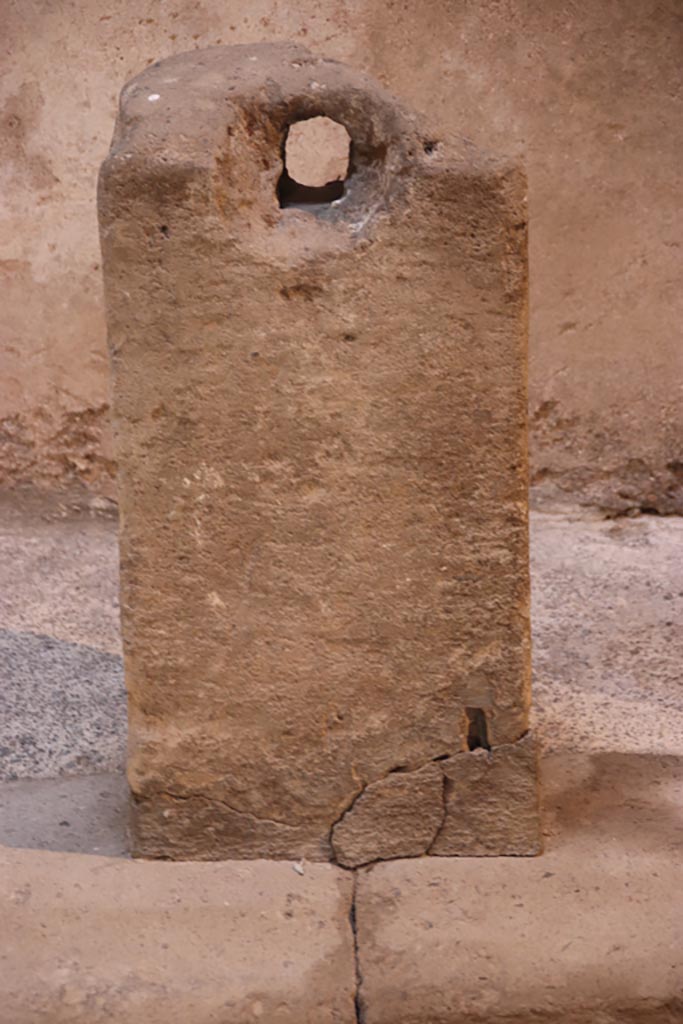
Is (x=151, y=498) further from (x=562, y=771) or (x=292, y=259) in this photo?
(x=562, y=771)

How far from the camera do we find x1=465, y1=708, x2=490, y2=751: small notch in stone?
2.37 m

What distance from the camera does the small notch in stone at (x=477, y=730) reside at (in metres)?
2.37

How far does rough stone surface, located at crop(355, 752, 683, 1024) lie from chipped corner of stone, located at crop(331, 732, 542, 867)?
0.03 m

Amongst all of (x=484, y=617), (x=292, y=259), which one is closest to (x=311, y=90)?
(x=292, y=259)

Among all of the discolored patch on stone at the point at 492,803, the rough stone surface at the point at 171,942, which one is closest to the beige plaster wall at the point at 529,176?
the discolored patch on stone at the point at 492,803

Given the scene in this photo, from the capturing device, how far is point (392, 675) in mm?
2332

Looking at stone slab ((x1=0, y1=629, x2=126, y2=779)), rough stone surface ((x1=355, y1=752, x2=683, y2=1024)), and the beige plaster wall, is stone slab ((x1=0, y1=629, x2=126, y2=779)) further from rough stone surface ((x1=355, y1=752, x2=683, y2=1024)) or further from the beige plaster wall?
the beige plaster wall

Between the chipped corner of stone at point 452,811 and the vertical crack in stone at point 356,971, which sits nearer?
the vertical crack in stone at point 356,971

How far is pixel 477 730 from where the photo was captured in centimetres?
238

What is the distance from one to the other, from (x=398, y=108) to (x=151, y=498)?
758mm

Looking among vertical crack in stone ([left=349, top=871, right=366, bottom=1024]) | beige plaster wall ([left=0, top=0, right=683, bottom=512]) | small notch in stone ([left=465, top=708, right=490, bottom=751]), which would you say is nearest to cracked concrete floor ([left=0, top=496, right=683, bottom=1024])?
vertical crack in stone ([left=349, top=871, right=366, bottom=1024])

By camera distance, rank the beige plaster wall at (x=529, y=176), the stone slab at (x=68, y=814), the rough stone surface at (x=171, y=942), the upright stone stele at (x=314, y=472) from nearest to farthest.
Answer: the rough stone surface at (x=171, y=942) < the upright stone stele at (x=314, y=472) < the stone slab at (x=68, y=814) < the beige plaster wall at (x=529, y=176)

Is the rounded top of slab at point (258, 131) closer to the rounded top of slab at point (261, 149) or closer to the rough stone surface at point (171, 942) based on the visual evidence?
the rounded top of slab at point (261, 149)

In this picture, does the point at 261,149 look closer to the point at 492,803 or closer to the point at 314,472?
the point at 314,472
